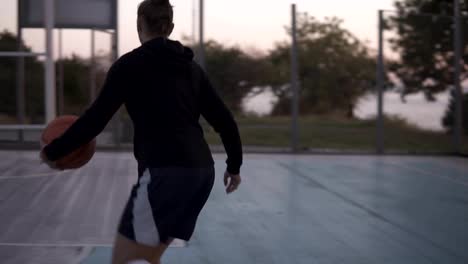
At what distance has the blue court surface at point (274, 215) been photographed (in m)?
6.86

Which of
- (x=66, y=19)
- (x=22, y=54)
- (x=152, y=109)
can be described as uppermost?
(x=66, y=19)

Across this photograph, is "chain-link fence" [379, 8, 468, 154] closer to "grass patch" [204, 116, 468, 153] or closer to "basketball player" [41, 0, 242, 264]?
"grass patch" [204, 116, 468, 153]

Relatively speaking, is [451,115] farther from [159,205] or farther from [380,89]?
[159,205]

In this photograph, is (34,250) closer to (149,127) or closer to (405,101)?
(149,127)

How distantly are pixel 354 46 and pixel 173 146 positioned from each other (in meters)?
11.5

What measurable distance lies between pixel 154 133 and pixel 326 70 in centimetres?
1152

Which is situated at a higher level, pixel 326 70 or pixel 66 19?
pixel 66 19

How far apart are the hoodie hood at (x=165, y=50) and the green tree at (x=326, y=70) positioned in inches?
428

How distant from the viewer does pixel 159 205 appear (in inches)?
153

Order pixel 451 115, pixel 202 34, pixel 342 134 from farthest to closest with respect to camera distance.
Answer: pixel 342 134 → pixel 451 115 → pixel 202 34

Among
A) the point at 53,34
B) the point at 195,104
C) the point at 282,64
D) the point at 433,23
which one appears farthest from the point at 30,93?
the point at 195,104

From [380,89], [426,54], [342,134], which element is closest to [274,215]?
[380,89]

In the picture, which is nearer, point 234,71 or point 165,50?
point 165,50

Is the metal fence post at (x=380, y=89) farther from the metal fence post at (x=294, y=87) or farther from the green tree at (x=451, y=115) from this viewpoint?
the metal fence post at (x=294, y=87)
